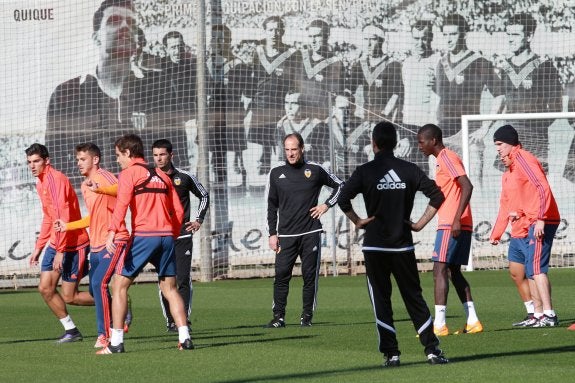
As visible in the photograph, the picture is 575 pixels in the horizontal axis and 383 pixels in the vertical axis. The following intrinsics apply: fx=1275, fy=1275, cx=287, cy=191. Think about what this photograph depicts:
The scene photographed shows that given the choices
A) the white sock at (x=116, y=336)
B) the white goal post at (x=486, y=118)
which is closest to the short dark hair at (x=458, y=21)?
the white goal post at (x=486, y=118)

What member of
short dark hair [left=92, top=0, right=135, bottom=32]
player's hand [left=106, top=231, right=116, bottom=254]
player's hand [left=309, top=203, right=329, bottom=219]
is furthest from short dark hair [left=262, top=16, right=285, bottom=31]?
player's hand [left=106, top=231, right=116, bottom=254]

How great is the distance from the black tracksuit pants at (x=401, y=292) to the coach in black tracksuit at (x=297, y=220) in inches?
193

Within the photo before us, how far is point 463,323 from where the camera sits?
14.5m

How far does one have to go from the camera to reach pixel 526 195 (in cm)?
1401

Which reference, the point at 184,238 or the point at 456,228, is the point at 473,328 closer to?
the point at 456,228

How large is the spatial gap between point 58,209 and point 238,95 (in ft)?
44.3

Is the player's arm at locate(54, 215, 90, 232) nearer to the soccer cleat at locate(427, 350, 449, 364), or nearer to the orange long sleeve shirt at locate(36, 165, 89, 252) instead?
the orange long sleeve shirt at locate(36, 165, 89, 252)

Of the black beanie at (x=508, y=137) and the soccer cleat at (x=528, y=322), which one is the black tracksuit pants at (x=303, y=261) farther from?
the black beanie at (x=508, y=137)

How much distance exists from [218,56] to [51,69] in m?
3.54

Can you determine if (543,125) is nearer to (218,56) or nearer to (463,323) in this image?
(218,56)

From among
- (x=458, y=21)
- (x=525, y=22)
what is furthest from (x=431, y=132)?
(x=525, y=22)

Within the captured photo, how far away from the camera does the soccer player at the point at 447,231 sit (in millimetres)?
12695

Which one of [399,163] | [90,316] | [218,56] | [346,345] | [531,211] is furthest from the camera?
[218,56]

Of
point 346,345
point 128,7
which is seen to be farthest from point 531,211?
point 128,7
